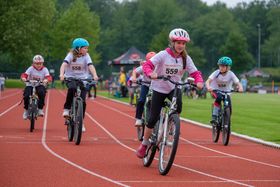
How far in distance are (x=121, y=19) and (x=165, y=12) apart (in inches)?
367

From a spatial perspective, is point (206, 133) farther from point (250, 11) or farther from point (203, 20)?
point (250, 11)

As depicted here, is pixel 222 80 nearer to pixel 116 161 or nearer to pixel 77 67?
pixel 77 67

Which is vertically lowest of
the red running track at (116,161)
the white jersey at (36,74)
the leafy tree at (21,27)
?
the red running track at (116,161)

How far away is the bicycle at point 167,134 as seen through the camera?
10016mm

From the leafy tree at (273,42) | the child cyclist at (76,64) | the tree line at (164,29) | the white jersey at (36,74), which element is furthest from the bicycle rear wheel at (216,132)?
the leafy tree at (273,42)

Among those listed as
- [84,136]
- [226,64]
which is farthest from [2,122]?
[226,64]

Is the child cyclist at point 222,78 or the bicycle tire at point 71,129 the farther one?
the child cyclist at point 222,78

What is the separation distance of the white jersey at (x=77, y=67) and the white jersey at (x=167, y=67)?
480 centimetres

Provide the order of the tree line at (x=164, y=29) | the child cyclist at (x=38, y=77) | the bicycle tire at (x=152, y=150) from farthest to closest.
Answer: the tree line at (x=164, y=29), the child cyclist at (x=38, y=77), the bicycle tire at (x=152, y=150)

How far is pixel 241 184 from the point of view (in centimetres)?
959

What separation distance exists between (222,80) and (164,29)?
117 metres

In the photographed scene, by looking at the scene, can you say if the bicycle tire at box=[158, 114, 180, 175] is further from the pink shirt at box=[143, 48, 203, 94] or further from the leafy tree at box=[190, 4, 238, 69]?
the leafy tree at box=[190, 4, 238, 69]

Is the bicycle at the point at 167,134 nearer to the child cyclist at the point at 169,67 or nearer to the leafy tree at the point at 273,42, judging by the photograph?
the child cyclist at the point at 169,67

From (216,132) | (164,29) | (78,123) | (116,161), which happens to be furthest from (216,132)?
(164,29)
